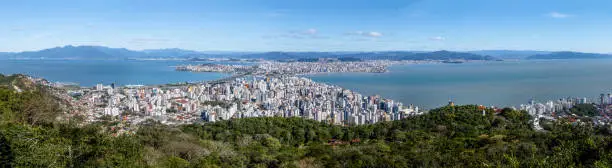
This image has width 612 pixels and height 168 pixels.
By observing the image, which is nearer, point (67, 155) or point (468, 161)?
point (67, 155)

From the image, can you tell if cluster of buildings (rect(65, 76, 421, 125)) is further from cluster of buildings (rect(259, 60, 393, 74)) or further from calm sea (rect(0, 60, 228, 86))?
cluster of buildings (rect(259, 60, 393, 74))

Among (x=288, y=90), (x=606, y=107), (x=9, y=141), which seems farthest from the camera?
(x=288, y=90)

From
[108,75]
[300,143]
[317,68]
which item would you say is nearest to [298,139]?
[300,143]

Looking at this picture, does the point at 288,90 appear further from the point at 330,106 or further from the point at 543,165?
the point at 543,165

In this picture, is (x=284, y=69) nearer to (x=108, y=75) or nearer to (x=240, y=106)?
(x=108, y=75)

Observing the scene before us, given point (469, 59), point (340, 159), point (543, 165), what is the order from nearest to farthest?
point (543, 165)
point (340, 159)
point (469, 59)

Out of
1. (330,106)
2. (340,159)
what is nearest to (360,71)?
(330,106)

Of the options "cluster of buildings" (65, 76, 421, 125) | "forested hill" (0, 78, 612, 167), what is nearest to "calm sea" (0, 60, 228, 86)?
"cluster of buildings" (65, 76, 421, 125)
